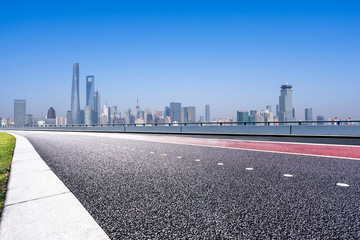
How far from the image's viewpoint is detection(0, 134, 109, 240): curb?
7.18 feet

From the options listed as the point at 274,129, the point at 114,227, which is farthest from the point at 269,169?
the point at 274,129

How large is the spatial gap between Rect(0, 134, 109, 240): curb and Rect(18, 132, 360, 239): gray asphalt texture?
0.17 metres

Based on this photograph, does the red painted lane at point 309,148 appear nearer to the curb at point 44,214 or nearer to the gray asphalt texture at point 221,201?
the gray asphalt texture at point 221,201

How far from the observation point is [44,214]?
2643 millimetres

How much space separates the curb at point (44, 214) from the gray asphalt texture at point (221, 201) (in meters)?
0.17

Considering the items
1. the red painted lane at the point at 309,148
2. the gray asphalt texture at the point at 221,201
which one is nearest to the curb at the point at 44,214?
the gray asphalt texture at the point at 221,201

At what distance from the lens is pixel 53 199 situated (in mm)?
3174

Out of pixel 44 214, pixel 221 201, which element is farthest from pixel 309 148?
pixel 44 214

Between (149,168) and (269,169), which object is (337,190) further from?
(149,168)

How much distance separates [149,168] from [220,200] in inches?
103

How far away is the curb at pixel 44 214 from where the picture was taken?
2.19 m

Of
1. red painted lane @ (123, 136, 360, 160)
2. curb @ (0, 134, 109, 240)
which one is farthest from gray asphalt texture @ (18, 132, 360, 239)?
red painted lane @ (123, 136, 360, 160)

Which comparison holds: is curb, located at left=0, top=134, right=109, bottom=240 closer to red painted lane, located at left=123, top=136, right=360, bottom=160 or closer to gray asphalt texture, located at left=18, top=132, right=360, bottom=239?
gray asphalt texture, located at left=18, top=132, right=360, bottom=239

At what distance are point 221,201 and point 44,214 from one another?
215 centimetres
